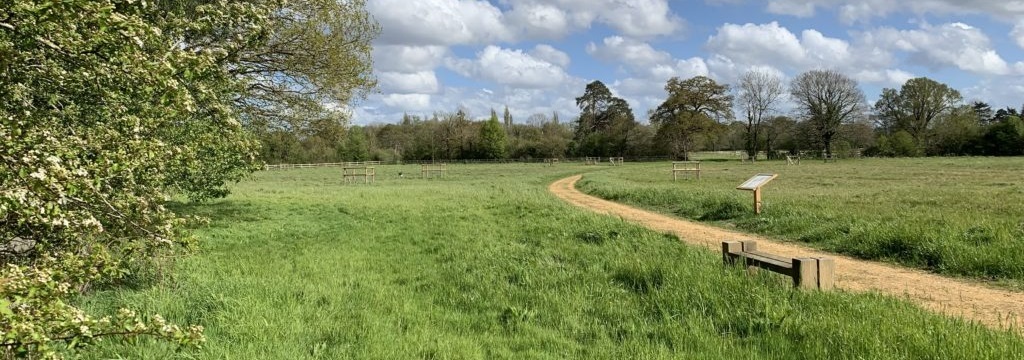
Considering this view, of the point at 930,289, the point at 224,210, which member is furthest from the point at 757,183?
the point at 224,210

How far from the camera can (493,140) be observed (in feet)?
346

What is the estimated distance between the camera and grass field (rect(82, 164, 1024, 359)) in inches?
209

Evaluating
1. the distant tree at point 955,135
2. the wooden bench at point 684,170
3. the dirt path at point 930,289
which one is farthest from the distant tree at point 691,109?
the dirt path at point 930,289

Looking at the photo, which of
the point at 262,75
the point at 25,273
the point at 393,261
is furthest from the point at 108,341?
the point at 262,75

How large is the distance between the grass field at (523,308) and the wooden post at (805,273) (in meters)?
0.19

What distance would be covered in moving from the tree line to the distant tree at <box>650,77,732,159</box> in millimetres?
152

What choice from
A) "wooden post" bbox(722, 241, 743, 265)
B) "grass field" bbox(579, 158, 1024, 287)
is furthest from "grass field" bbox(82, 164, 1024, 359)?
"grass field" bbox(579, 158, 1024, 287)

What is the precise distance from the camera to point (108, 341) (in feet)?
18.2

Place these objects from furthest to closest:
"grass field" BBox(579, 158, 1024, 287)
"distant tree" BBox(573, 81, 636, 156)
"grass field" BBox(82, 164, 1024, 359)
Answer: "distant tree" BBox(573, 81, 636, 156) → "grass field" BBox(579, 158, 1024, 287) → "grass field" BBox(82, 164, 1024, 359)

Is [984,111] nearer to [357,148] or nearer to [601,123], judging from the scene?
[601,123]

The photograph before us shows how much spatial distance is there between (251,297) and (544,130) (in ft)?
361

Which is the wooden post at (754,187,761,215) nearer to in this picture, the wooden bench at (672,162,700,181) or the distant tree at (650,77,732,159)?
the wooden bench at (672,162,700,181)

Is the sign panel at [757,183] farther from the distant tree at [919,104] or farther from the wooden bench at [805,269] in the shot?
the distant tree at [919,104]

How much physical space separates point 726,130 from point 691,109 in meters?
6.92
